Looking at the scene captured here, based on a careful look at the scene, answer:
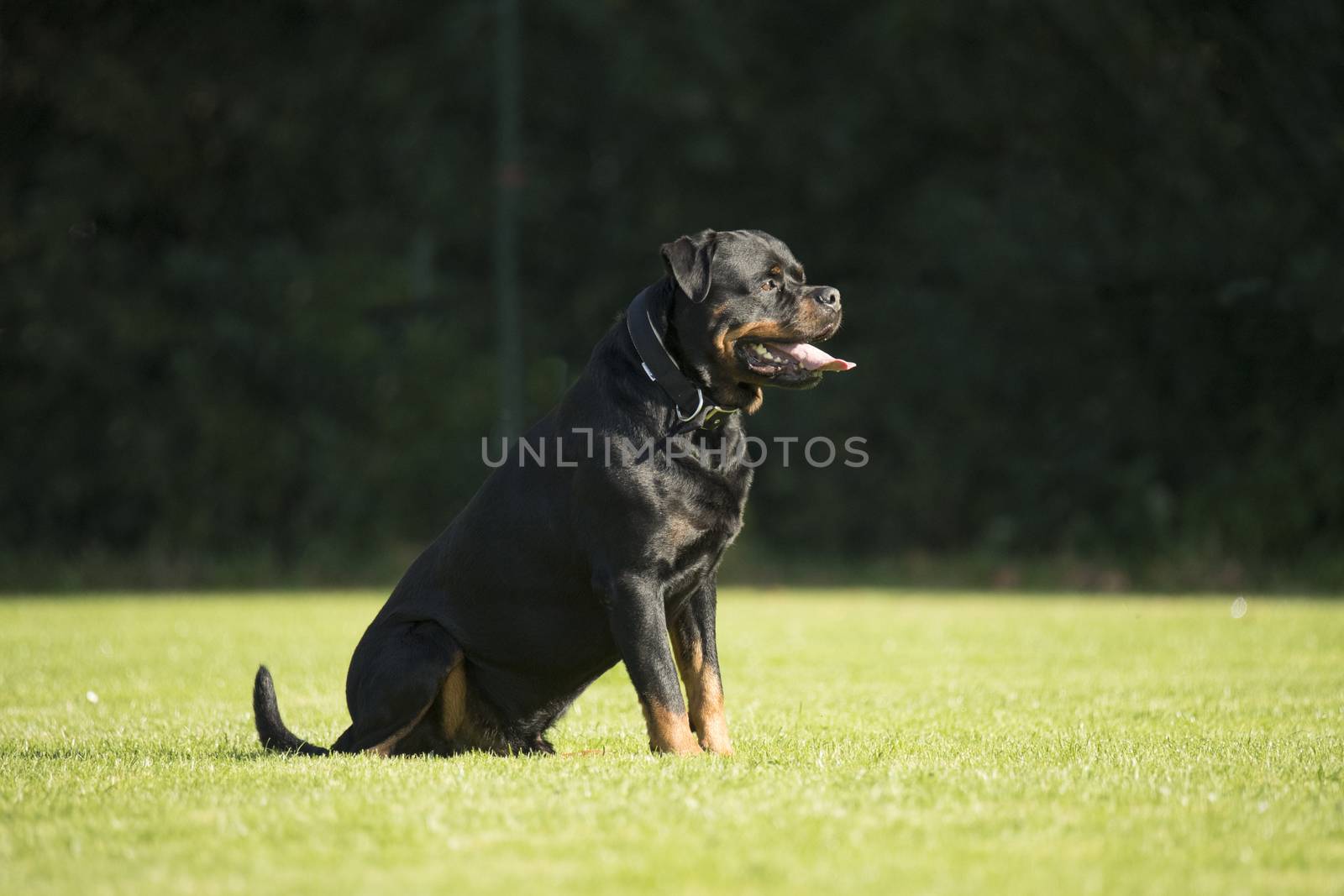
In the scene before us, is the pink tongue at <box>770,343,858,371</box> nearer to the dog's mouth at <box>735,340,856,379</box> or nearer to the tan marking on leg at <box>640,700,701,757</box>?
the dog's mouth at <box>735,340,856,379</box>

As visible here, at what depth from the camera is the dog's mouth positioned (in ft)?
16.1

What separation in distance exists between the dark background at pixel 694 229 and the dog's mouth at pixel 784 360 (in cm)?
901

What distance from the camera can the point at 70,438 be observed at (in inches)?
606

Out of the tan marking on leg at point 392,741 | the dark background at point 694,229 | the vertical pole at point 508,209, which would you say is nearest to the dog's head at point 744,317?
the tan marking on leg at point 392,741

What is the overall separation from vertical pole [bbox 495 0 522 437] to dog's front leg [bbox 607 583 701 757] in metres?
11.1

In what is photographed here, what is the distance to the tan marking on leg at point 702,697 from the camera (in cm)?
470

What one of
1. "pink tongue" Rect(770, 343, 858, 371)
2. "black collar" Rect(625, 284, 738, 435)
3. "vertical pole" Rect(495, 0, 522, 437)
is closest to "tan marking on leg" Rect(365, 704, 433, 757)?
"black collar" Rect(625, 284, 738, 435)

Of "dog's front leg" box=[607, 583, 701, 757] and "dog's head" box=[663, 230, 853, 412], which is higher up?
"dog's head" box=[663, 230, 853, 412]

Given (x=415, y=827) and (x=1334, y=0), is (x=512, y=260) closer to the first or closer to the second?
(x=1334, y=0)

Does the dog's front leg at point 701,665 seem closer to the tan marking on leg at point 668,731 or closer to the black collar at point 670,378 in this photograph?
the tan marking on leg at point 668,731

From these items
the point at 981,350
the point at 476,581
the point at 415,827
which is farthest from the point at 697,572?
the point at 981,350

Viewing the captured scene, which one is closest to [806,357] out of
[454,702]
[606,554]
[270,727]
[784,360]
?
[784,360]

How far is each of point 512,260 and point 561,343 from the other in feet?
3.47

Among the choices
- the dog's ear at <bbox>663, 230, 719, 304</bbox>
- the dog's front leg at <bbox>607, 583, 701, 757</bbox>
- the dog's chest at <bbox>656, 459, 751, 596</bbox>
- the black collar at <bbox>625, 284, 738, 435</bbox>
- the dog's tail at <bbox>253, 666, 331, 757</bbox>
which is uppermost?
the dog's ear at <bbox>663, 230, 719, 304</bbox>
